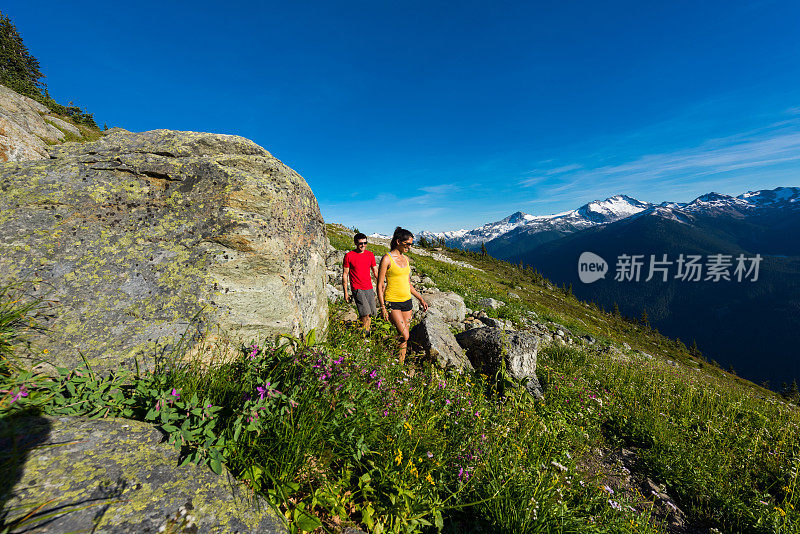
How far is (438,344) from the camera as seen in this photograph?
656cm

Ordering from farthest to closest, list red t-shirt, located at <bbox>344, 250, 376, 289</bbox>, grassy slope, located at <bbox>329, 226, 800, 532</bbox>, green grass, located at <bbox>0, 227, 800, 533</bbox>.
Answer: red t-shirt, located at <bbox>344, 250, 376, 289</bbox> → grassy slope, located at <bbox>329, 226, 800, 532</bbox> → green grass, located at <bbox>0, 227, 800, 533</bbox>

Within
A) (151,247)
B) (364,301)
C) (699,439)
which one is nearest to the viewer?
(151,247)

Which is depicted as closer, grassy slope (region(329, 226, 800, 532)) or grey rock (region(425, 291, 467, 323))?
grassy slope (region(329, 226, 800, 532))

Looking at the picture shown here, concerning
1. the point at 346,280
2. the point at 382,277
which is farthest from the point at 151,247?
the point at 346,280

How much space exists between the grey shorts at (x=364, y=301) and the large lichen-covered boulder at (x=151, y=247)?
192 cm

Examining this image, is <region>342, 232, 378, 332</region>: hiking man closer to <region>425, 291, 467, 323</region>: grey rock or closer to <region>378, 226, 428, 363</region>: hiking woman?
<region>378, 226, 428, 363</region>: hiking woman

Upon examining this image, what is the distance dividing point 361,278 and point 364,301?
0.67 m

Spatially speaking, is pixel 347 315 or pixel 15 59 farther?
pixel 15 59

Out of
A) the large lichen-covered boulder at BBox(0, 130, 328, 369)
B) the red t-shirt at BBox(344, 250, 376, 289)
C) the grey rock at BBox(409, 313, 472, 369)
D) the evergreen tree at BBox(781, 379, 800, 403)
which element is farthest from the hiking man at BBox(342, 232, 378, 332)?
the evergreen tree at BBox(781, 379, 800, 403)

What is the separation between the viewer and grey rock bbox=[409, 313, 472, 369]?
20.9ft

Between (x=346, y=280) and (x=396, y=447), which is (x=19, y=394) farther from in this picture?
(x=346, y=280)

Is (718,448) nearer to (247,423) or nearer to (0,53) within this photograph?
(247,423)

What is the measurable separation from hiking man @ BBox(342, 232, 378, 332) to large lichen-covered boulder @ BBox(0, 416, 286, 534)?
16.0ft

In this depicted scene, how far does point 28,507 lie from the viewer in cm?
178
